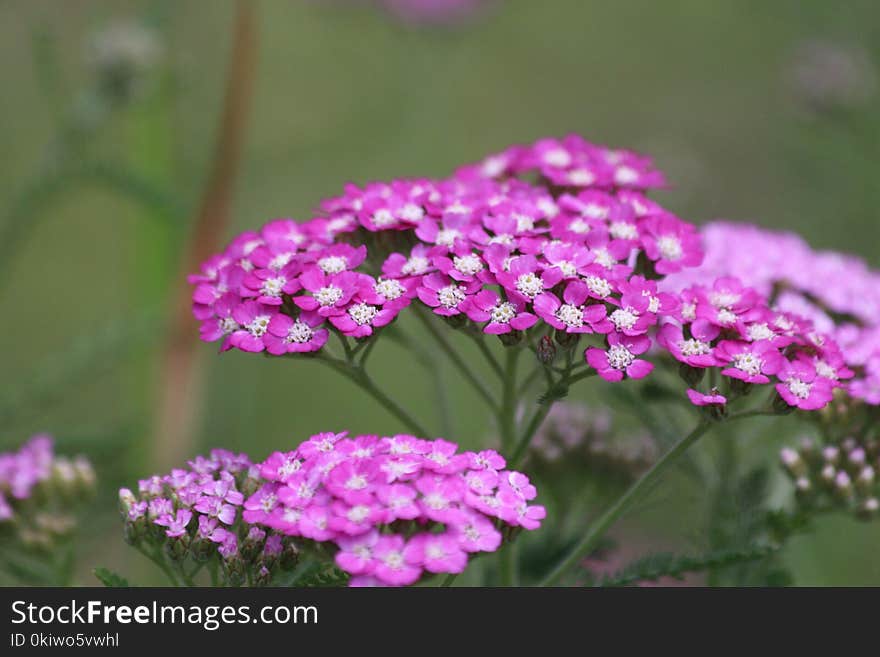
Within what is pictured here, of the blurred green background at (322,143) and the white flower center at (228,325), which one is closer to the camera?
the white flower center at (228,325)

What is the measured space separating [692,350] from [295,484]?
0.64 meters

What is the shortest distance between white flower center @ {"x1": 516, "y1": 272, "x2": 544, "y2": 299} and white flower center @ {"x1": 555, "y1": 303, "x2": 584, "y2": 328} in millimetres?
44

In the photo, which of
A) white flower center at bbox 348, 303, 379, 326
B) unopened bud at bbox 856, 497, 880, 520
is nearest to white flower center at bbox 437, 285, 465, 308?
white flower center at bbox 348, 303, 379, 326

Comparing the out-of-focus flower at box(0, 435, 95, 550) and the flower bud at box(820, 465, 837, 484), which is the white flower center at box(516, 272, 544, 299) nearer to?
the flower bud at box(820, 465, 837, 484)

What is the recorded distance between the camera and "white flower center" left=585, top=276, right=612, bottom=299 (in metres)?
1.59

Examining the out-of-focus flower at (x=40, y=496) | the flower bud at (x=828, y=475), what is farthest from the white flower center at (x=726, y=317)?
the out-of-focus flower at (x=40, y=496)

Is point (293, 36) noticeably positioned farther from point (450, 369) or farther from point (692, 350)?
point (692, 350)

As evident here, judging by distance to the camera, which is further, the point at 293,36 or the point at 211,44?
the point at 293,36

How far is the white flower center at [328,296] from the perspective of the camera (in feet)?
5.23

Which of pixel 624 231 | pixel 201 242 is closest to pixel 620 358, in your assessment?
pixel 624 231

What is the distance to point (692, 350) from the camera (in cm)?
160

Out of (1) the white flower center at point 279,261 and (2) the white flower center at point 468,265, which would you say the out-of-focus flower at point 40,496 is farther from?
(2) the white flower center at point 468,265

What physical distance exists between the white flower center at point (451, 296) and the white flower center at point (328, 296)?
0.16 metres

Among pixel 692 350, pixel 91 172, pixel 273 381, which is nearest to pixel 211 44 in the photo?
pixel 273 381
